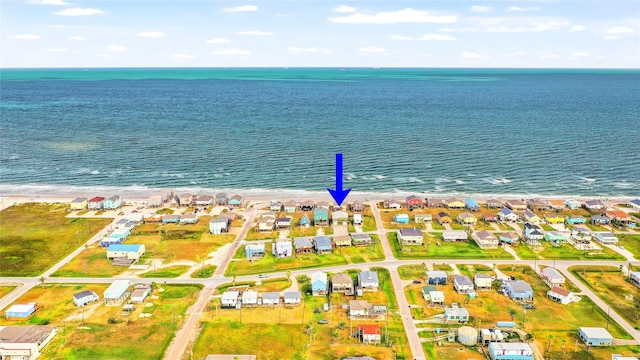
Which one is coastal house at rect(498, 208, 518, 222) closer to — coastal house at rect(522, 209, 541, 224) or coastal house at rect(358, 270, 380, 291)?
coastal house at rect(522, 209, 541, 224)

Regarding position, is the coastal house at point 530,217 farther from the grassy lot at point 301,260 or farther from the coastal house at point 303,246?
the coastal house at point 303,246

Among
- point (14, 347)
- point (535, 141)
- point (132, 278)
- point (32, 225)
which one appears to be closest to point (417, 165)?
point (535, 141)

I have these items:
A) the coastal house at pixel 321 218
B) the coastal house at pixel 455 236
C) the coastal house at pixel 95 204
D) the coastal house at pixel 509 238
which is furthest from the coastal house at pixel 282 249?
the coastal house at pixel 95 204

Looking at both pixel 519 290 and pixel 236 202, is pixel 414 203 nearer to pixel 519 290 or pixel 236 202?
pixel 519 290

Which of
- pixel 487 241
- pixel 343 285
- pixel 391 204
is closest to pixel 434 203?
pixel 391 204

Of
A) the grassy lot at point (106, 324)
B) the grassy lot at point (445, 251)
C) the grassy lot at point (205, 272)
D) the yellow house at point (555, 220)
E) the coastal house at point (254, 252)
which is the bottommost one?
the grassy lot at point (106, 324)

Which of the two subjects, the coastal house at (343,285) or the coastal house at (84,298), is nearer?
the coastal house at (84,298)

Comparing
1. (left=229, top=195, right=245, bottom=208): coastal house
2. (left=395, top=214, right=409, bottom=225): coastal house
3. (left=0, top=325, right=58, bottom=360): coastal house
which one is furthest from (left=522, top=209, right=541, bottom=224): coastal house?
(left=0, top=325, right=58, bottom=360): coastal house
